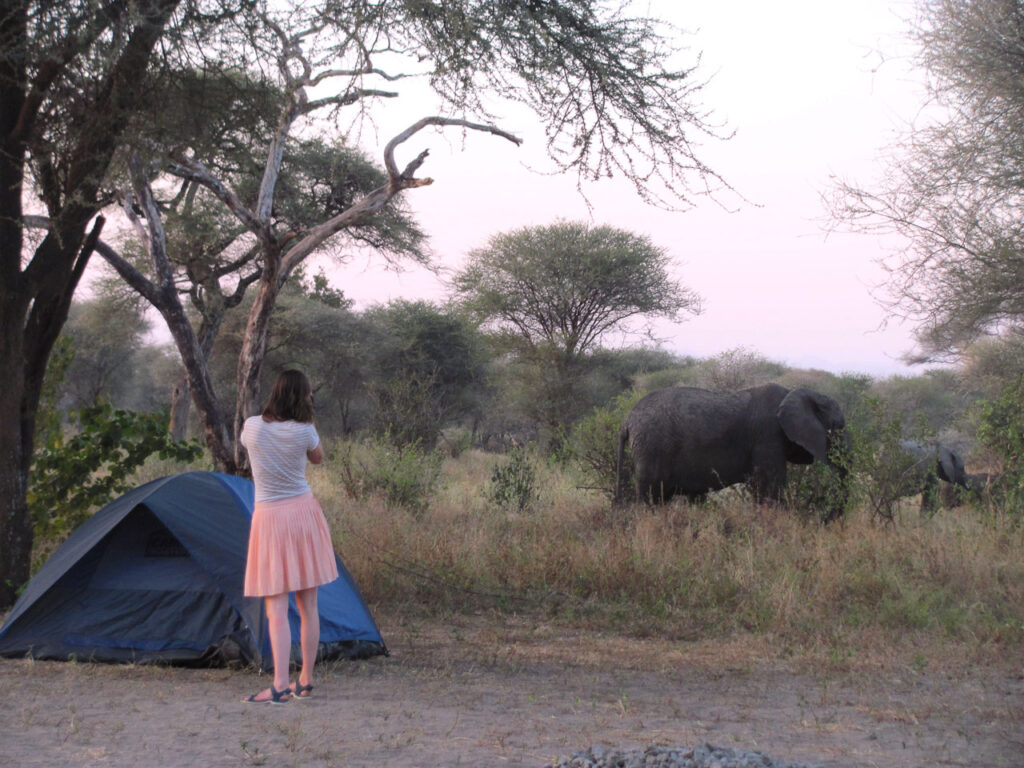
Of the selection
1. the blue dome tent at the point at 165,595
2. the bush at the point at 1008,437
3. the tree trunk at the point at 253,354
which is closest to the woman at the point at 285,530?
the blue dome tent at the point at 165,595

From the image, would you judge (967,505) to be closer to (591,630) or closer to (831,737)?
(591,630)

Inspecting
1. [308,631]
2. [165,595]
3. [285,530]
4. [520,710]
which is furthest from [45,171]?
[520,710]

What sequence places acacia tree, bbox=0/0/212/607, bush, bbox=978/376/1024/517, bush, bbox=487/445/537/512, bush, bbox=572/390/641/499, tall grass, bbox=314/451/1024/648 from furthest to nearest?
bush, bbox=572/390/641/499 < bush, bbox=487/445/537/512 < bush, bbox=978/376/1024/517 < tall grass, bbox=314/451/1024/648 < acacia tree, bbox=0/0/212/607

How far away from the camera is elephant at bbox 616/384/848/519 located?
10156mm

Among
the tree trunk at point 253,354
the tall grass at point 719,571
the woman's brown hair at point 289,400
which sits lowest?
the tall grass at point 719,571

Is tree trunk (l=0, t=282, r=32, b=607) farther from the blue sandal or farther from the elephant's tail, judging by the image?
the elephant's tail

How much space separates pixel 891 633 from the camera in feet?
21.2

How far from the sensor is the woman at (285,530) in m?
4.88

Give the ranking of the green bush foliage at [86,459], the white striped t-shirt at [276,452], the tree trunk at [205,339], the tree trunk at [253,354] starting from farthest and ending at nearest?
1. the tree trunk at [205,339]
2. the tree trunk at [253,354]
3. the green bush foliage at [86,459]
4. the white striped t-shirt at [276,452]

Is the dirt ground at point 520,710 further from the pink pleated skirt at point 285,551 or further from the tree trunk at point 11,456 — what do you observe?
the tree trunk at point 11,456

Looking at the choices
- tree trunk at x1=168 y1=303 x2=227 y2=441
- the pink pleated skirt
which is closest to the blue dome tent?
the pink pleated skirt

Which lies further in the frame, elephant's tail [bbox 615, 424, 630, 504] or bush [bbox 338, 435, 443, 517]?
bush [bbox 338, 435, 443, 517]

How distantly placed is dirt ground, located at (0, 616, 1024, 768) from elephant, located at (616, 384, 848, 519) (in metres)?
3.98

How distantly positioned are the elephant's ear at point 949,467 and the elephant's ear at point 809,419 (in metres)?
3.52
